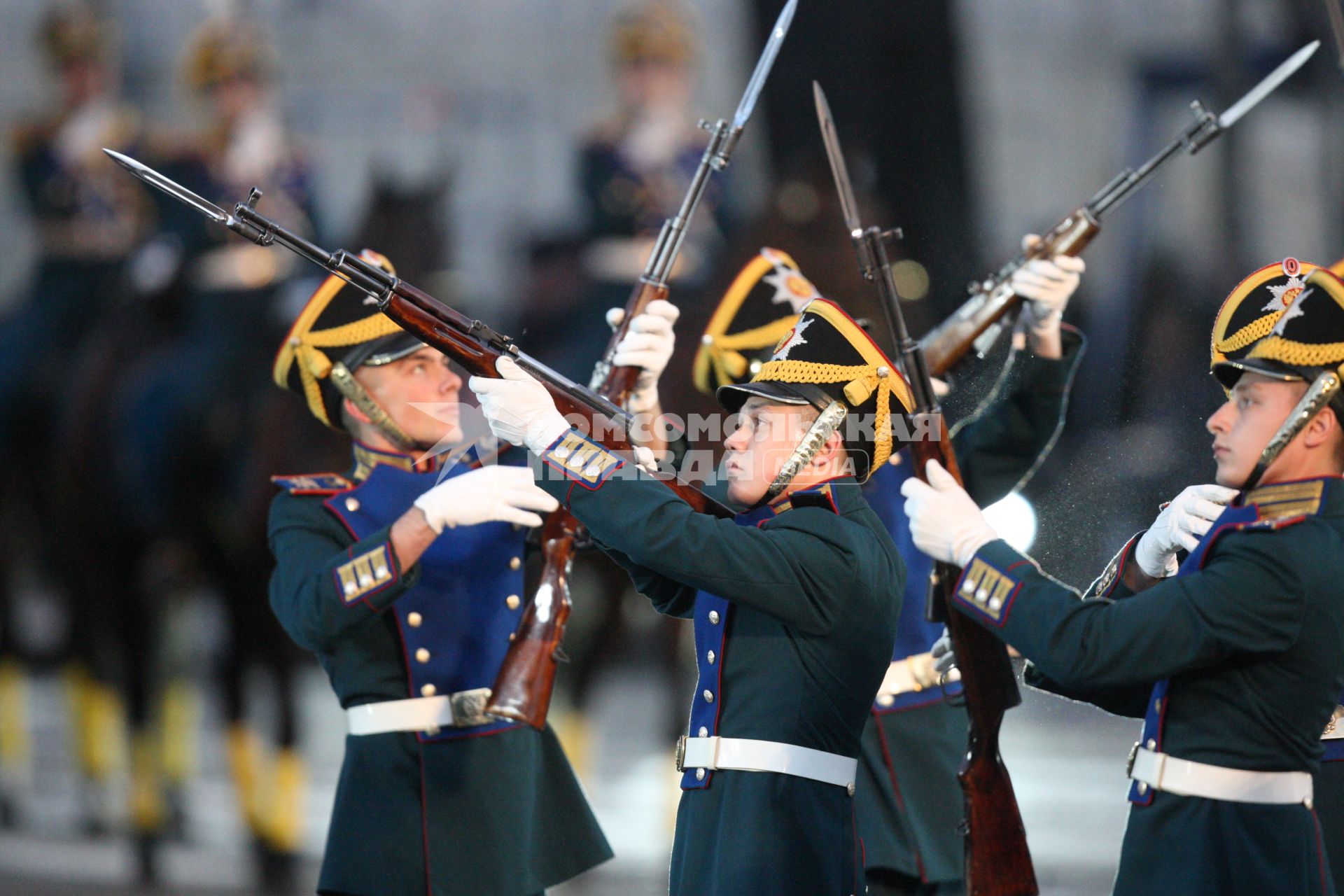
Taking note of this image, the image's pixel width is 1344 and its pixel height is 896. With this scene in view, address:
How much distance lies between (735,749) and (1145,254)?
400 cm

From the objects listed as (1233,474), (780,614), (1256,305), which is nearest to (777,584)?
(780,614)

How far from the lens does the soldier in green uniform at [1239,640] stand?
9.93 feet

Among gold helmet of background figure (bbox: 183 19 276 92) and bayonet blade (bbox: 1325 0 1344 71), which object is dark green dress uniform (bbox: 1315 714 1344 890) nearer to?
bayonet blade (bbox: 1325 0 1344 71)

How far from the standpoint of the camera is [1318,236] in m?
7.17

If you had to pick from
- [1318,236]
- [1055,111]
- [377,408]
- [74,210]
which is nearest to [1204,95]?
[1318,236]

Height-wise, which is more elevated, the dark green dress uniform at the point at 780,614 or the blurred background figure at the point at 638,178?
the blurred background figure at the point at 638,178

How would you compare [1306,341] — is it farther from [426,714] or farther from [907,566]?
[426,714]

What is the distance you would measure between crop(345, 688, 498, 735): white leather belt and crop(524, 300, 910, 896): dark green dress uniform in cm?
64

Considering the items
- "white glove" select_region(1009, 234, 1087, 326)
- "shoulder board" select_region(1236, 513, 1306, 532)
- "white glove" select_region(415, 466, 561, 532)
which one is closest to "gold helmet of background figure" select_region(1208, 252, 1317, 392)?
"shoulder board" select_region(1236, 513, 1306, 532)

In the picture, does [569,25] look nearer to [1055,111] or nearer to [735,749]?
[1055,111]

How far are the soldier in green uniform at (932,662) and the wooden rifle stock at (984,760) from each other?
0.39 meters

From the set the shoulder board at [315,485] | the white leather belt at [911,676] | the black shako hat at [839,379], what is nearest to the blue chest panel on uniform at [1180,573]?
the black shako hat at [839,379]

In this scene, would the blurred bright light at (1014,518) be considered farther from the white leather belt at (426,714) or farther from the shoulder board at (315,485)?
the shoulder board at (315,485)

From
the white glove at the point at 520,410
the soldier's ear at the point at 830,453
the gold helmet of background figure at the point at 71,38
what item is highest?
the gold helmet of background figure at the point at 71,38
